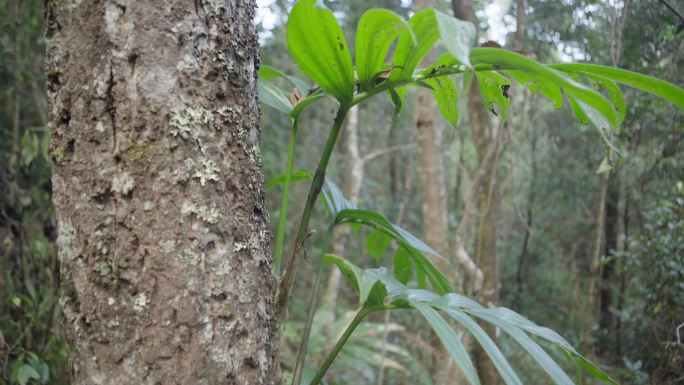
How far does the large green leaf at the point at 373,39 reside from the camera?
820 mm

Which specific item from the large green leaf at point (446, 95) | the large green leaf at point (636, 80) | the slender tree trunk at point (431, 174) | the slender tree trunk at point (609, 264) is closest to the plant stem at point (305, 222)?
the large green leaf at point (446, 95)

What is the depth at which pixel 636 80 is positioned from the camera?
806mm

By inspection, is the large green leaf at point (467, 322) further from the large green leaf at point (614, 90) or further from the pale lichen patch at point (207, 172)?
the large green leaf at point (614, 90)

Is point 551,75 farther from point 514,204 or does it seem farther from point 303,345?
point 514,204

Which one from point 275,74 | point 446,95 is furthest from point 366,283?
point 275,74

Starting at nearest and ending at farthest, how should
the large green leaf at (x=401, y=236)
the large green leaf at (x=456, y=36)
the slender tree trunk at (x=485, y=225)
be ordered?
1. the large green leaf at (x=456, y=36)
2. the large green leaf at (x=401, y=236)
3. the slender tree trunk at (x=485, y=225)

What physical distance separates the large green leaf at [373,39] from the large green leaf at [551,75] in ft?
0.42

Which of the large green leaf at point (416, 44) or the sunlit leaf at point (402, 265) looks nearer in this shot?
the large green leaf at point (416, 44)

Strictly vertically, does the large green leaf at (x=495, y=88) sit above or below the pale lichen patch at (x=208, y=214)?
above

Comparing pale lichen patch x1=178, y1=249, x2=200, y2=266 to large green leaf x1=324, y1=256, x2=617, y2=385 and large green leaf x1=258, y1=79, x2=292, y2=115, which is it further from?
large green leaf x1=258, y1=79, x2=292, y2=115

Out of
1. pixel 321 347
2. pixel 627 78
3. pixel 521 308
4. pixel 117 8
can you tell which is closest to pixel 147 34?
pixel 117 8

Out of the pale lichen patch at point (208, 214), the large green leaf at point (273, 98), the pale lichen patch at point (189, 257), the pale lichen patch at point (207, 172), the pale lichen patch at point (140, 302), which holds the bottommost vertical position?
the pale lichen patch at point (140, 302)

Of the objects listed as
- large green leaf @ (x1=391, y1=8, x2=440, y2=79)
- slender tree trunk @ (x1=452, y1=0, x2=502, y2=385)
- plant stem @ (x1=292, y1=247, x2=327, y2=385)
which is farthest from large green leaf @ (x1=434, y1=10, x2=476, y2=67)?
slender tree trunk @ (x1=452, y1=0, x2=502, y2=385)

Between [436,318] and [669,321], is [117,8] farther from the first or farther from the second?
[669,321]
